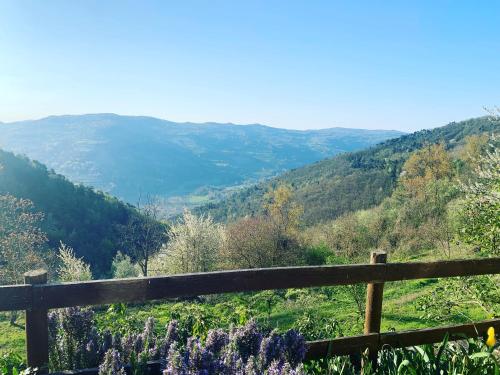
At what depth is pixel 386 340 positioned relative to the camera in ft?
13.3

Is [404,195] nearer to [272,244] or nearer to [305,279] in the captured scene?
[272,244]

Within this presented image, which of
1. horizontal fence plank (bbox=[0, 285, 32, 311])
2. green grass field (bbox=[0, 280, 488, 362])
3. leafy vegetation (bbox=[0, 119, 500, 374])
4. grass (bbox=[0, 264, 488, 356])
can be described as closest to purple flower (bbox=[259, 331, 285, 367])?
leafy vegetation (bbox=[0, 119, 500, 374])

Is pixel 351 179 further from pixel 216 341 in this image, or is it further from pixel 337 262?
pixel 216 341

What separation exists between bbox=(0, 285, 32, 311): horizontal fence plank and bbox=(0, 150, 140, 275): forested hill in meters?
61.1

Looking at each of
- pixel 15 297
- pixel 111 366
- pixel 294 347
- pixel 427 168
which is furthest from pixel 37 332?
pixel 427 168

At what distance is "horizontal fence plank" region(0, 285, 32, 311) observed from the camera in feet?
9.66

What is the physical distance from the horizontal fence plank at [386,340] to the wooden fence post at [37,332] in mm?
2055

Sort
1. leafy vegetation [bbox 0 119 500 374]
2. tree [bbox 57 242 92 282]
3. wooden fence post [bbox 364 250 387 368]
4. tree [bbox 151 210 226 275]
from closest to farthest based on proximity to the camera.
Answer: leafy vegetation [bbox 0 119 500 374], wooden fence post [bbox 364 250 387 368], tree [bbox 57 242 92 282], tree [bbox 151 210 226 275]

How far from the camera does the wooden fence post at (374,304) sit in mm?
3930

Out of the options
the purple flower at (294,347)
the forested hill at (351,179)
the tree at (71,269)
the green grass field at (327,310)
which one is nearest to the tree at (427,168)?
the forested hill at (351,179)

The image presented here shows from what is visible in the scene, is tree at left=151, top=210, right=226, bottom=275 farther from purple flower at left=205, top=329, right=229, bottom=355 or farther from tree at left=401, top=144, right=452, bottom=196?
purple flower at left=205, top=329, right=229, bottom=355

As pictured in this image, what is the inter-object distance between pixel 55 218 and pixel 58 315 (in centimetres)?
7008

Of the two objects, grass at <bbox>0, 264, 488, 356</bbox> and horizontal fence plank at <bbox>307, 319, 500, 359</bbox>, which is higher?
horizontal fence plank at <bbox>307, 319, 500, 359</bbox>

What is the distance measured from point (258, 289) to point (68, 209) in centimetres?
7272
